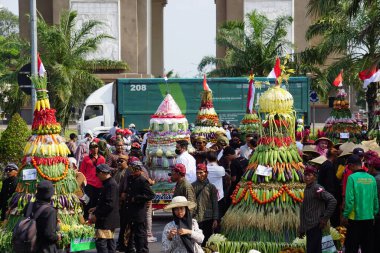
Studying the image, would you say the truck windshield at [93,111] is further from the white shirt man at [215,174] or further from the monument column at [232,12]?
the white shirt man at [215,174]

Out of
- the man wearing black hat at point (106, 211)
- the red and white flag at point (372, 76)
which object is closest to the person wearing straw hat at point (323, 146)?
the man wearing black hat at point (106, 211)

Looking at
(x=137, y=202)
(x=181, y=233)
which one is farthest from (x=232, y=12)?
(x=181, y=233)

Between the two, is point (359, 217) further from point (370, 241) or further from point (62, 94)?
point (62, 94)

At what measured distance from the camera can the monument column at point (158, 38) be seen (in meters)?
65.4

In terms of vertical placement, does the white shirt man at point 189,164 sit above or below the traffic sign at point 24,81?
below

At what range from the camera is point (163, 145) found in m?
18.0

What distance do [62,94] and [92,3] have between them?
50.1ft

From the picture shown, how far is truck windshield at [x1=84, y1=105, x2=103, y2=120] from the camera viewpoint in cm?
3691

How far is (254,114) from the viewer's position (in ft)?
82.5

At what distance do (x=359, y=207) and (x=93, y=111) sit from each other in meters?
26.2

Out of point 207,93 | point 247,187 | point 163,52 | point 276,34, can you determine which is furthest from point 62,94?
point 163,52

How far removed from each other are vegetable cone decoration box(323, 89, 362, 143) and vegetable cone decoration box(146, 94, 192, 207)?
20.2 feet

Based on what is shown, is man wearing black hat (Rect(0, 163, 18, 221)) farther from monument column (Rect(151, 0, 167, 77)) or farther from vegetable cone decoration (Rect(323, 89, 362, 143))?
monument column (Rect(151, 0, 167, 77))

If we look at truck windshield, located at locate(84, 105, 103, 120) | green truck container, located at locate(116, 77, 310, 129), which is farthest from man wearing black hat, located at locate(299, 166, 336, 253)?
truck windshield, located at locate(84, 105, 103, 120)
